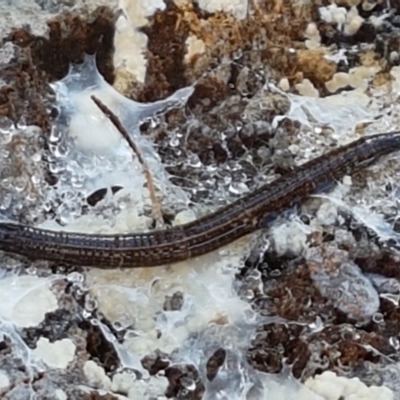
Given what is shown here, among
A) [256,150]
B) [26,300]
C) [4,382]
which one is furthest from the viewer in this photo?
[256,150]

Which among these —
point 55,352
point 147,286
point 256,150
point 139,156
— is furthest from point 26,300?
point 256,150

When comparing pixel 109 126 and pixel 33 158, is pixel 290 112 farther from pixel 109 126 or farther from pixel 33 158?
pixel 33 158

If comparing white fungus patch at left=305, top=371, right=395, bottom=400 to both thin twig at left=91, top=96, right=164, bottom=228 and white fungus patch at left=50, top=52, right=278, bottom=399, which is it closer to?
white fungus patch at left=50, top=52, right=278, bottom=399

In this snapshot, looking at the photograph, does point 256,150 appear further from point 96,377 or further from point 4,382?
point 4,382

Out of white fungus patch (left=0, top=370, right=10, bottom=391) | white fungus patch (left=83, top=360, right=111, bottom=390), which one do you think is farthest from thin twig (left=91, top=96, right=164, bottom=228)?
white fungus patch (left=0, top=370, right=10, bottom=391)

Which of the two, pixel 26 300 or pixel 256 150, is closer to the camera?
pixel 26 300

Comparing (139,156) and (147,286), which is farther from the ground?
(139,156)
